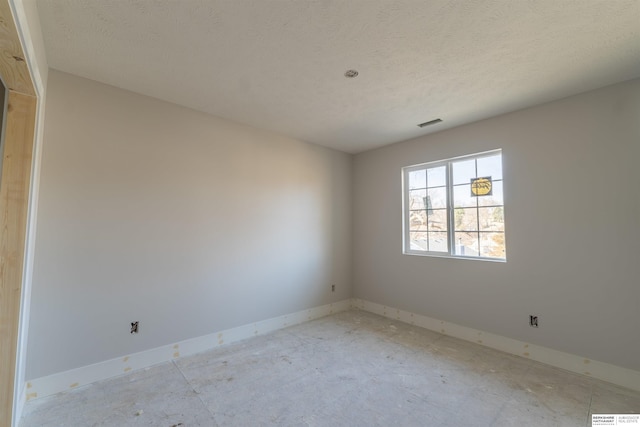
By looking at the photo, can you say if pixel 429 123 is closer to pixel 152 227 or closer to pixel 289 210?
pixel 289 210

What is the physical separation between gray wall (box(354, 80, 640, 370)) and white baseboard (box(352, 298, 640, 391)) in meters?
0.07

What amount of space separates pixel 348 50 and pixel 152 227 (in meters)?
2.47

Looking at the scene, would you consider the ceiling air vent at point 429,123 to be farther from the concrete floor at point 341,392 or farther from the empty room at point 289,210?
the concrete floor at point 341,392

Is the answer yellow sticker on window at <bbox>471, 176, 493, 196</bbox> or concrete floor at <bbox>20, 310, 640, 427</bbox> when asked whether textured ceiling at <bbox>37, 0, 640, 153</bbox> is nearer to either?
yellow sticker on window at <bbox>471, 176, 493, 196</bbox>

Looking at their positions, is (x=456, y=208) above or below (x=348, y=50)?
below

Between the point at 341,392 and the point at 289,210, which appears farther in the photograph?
the point at 289,210

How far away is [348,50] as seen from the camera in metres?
2.09

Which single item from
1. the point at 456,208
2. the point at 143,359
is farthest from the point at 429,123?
the point at 143,359

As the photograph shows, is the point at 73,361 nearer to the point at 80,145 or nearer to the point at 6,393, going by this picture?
the point at 6,393

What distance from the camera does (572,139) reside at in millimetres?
2748

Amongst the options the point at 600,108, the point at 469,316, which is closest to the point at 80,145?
the point at 469,316

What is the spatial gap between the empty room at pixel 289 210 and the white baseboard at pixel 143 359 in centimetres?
2

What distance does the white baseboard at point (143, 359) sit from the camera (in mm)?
2215

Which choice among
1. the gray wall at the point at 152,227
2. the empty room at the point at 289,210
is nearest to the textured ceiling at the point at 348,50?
the empty room at the point at 289,210
